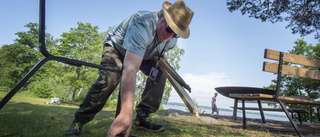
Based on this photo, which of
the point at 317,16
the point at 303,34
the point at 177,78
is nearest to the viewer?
the point at 177,78

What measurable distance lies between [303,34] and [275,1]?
2674 mm

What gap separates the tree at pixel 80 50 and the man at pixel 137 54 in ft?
63.2

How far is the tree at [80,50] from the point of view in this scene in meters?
20.3

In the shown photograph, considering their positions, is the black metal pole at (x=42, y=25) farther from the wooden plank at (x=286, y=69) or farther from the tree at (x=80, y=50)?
the tree at (x=80, y=50)

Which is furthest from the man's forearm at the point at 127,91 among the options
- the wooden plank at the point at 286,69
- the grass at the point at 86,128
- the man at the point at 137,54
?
the wooden plank at the point at 286,69

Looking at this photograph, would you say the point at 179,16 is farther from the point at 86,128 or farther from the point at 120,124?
the point at 86,128

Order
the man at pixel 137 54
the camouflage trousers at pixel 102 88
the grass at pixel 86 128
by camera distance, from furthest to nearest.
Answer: the grass at pixel 86 128
the camouflage trousers at pixel 102 88
the man at pixel 137 54

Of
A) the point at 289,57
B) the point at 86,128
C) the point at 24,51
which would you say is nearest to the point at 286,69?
the point at 289,57

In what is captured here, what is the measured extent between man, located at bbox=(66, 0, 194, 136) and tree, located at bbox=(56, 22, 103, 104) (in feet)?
63.2

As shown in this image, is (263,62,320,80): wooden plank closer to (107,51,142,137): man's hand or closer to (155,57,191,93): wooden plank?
(155,57,191,93): wooden plank

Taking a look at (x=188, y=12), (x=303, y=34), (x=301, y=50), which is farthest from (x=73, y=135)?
(x=301, y=50)

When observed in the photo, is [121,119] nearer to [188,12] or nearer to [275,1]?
[188,12]

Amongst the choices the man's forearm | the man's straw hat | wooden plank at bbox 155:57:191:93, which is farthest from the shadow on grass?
the man's straw hat

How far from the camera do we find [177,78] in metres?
2.04
